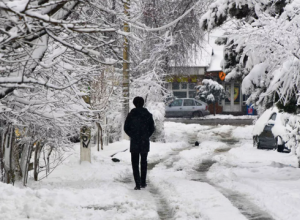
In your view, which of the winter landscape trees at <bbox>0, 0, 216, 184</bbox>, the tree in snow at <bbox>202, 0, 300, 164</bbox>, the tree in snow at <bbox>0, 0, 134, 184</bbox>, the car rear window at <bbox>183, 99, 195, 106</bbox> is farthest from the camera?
the car rear window at <bbox>183, 99, 195, 106</bbox>

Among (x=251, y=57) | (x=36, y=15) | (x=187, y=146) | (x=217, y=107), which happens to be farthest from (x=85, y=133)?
(x=217, y=107)

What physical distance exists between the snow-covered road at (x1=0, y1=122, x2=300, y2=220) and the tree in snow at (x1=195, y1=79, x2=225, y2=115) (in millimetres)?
26689

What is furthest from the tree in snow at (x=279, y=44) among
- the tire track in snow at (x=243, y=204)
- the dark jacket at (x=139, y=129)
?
the dark jacket at (x=139, y=129)

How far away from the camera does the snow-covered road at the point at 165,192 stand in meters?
6.61

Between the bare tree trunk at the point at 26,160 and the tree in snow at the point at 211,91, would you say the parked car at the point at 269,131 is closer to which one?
the bare tree trunk at the point at 26,160

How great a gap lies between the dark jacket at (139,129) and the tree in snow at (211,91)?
32.5 meters

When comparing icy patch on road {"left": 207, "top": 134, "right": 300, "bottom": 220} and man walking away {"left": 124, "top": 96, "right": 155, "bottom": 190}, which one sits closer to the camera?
icy patch on road {"left": 207, "top": 134, "right": 300, "bottom": 220}

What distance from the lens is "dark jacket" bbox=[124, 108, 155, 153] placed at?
9219 mm

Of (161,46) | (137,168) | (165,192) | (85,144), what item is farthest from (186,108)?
(165,192)

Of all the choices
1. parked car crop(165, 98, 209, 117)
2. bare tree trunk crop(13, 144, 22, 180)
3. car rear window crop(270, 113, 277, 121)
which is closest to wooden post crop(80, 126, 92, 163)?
bare tree trunk crop(13, 144, 22, 180)

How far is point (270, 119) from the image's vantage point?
54.6 ft

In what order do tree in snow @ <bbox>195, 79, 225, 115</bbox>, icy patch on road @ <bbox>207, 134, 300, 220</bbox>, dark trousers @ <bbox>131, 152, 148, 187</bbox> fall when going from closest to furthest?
icy patch on road @ <bbox>207, 134, 300, 220</bbox>
dark trousers @ <bbox>131, 152, 148, 187</bbox>
tree in snow @ <bbox>195, 79, 225, 115</bbox>

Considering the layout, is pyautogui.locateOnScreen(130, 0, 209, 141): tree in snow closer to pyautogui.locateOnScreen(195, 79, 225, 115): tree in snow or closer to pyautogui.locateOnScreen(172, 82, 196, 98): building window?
pyautogui.locateOnScreen(195, 79, 225, 115): tree in snow

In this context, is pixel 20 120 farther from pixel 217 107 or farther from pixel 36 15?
pixel 217 107
